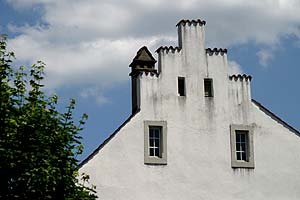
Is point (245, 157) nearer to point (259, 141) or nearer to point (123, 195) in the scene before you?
point (259, 141)

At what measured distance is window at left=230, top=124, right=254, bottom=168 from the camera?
2972 centimetres

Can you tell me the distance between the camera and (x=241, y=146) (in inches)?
1193

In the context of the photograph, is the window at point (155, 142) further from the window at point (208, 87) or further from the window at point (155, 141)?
the window at point (208, 87)

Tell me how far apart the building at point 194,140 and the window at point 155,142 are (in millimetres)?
44

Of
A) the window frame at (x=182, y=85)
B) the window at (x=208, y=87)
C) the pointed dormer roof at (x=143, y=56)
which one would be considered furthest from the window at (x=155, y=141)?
the pointed dormer roof at (x=143, y=56)

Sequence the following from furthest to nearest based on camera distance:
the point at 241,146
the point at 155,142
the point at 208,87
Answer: the point at 208,87 → the point at 241,146 → the point at 155,142

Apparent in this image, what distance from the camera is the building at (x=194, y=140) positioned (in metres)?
28.1

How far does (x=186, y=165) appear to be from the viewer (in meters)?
28.9

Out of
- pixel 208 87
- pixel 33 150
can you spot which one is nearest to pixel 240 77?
pixel 208 87

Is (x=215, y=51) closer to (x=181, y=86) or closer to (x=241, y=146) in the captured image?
(x=181, y=86)

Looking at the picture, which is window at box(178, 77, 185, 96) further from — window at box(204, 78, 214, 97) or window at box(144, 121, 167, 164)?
window at box(144, 121, 167, 164)

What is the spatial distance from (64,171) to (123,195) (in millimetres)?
6746

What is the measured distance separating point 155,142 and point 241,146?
4152 mm

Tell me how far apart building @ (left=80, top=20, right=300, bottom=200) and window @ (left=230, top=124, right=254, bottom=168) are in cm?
5
